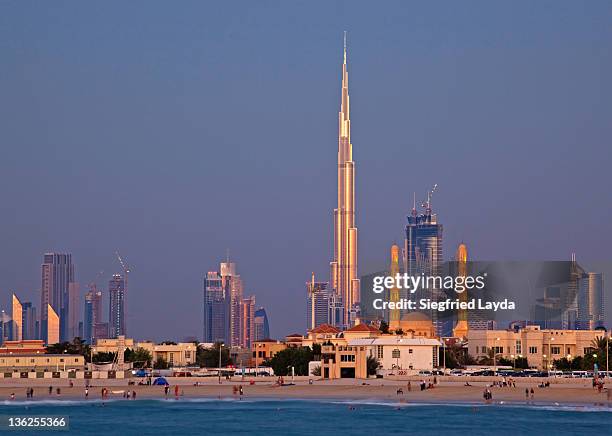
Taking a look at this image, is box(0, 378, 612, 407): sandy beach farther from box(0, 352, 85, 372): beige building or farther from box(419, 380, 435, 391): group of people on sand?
box(0, 352, 85, 372): beige building

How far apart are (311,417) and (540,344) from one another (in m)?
77.9

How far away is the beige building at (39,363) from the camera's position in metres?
160

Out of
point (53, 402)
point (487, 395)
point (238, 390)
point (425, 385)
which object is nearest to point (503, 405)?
point (487, 395)

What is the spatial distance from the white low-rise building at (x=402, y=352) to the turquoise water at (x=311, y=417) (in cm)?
3245

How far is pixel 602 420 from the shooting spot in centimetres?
10081

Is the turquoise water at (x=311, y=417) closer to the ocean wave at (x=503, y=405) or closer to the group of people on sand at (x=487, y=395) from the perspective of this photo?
the ocean wave at (x=503, y=405)

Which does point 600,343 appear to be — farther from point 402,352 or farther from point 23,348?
point 23,348

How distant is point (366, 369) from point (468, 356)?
4013 centimetres

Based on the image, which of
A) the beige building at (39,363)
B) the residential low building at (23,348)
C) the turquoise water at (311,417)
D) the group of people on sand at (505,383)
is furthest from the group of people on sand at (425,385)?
the residential low building at (23,348)

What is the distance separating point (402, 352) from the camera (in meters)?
157

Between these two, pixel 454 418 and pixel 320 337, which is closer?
pixel 454 418

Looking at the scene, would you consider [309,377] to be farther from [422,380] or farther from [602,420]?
[602,420]

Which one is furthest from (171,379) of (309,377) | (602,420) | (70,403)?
(602,420)

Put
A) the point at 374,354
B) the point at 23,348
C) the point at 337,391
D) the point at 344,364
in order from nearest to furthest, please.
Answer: the point at 337,391, the point at 344,364, the point at 374,354, the point at 23,348
